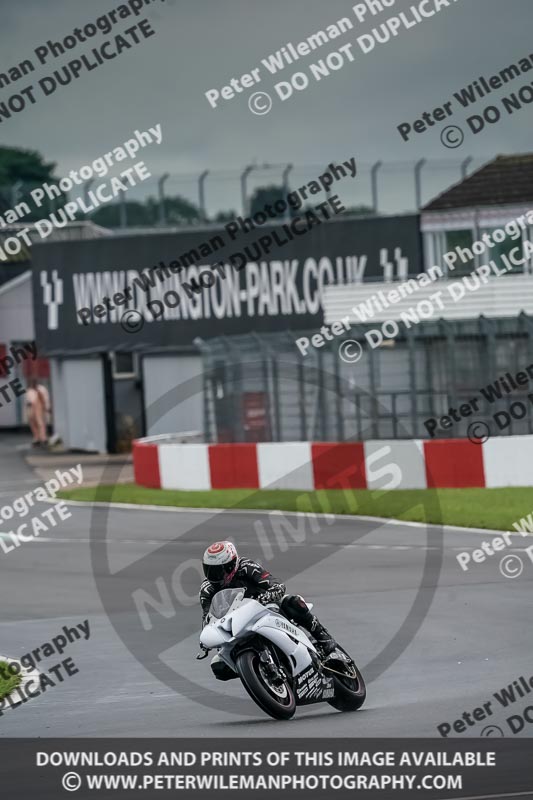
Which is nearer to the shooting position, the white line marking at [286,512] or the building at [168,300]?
the white line marking at [286,512]

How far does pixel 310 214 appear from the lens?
36219mm

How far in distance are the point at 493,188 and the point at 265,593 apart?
26.9m

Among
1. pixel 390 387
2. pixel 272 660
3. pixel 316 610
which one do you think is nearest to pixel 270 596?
pixel 272 660

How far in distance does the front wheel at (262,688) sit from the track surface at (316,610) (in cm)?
10

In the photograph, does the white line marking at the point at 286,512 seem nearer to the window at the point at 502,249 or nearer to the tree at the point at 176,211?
the window at the point at 502,249

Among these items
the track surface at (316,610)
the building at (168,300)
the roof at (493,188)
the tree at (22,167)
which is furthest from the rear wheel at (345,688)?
the tree at (22,167)

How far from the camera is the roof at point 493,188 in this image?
3422cm

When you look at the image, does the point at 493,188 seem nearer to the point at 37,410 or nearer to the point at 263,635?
the point at 37,410

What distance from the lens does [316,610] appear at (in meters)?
13.7
